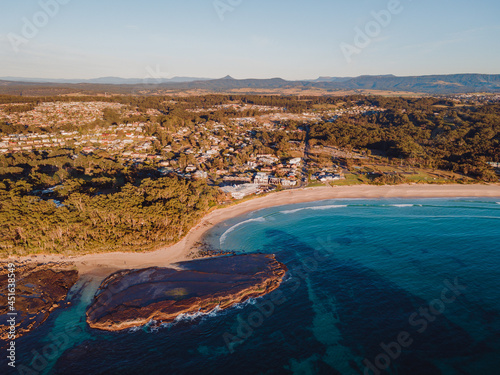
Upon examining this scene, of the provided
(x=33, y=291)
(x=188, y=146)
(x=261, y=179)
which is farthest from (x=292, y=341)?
(x=188, y=146)

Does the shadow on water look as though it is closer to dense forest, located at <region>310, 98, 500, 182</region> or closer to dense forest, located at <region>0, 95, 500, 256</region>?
dense forest, located at <region>0, 95, 500, 256</region>

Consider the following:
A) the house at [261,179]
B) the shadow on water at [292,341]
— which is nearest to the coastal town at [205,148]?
the house at [261,179]

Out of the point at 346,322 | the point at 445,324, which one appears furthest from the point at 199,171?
the point at 445,324

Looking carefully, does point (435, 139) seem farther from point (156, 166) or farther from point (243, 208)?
point (156, 166)

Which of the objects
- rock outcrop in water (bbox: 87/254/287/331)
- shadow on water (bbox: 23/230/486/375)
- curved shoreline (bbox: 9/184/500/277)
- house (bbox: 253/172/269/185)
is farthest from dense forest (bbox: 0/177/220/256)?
house (bbox: 253/172/269/185)

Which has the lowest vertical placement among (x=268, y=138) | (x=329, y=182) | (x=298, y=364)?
(x=298, y=364)

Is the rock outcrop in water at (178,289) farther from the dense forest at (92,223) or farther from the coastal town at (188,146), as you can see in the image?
Result: the coastal town at (188,146)

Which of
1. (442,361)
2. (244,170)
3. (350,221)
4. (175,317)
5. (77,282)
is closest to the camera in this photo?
(442,361)

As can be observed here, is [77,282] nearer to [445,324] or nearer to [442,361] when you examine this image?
[442,361]
